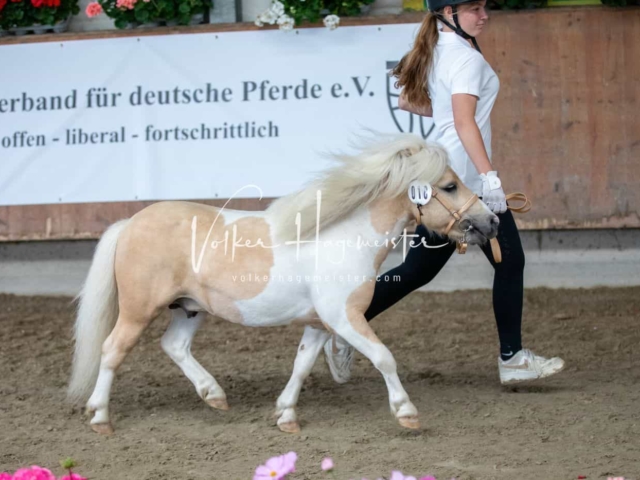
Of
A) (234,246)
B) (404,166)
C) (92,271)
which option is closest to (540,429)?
(404,166)

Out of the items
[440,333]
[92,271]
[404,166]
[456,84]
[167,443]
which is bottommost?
[440,333]

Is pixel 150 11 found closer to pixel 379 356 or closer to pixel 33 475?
pixel 379 356

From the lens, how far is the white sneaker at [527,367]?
4.45m

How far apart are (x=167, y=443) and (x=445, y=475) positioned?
1.17m

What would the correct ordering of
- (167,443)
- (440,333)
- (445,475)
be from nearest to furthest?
1. (445,475)
2. (167,443)
3. (440,333)

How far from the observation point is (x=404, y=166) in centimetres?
395

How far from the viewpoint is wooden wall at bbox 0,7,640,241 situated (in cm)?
667

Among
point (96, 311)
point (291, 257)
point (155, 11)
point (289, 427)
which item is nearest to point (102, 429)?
point (96, 311)

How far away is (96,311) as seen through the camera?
14.1 ft

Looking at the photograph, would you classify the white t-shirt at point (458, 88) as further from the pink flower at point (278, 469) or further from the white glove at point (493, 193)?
the pink flower at point (278, 469)

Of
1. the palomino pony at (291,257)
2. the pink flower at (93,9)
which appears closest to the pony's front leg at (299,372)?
the palomino pony at (291,257)

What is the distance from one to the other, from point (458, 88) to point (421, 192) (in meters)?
0.49

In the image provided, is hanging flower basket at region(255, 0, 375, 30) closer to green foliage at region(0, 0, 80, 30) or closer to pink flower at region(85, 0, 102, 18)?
pink flower at region(85, 0, 102, 18)

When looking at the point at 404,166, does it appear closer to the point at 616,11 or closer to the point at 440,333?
the point at 440,333
